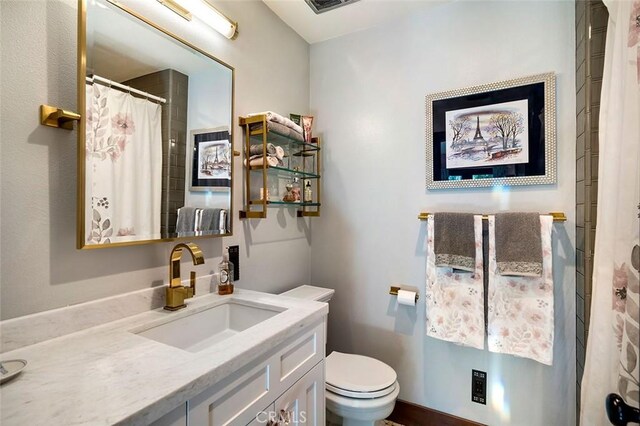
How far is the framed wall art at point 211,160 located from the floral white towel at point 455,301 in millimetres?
1158

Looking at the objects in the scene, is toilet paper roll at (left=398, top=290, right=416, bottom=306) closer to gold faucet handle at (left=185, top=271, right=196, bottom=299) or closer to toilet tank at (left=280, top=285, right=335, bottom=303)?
toilet tank at (left=280, top=285, right=335, bottom=303)

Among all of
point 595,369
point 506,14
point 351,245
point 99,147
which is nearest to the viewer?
point 595,369

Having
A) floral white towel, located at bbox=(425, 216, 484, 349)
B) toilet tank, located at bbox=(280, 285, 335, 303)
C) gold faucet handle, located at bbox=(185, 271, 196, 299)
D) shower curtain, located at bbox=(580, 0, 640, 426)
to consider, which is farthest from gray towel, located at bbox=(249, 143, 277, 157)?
shower curtain, located at bbox=(580, 0, 640, 426)

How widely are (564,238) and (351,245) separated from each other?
45.4 inches

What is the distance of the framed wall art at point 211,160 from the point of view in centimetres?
124

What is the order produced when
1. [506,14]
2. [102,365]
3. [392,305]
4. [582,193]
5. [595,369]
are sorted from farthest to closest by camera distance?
[392,305] < [506,14] < [582,193] < [595,369] < [102,365]

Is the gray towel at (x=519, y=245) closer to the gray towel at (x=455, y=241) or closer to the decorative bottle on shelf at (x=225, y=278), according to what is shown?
the gray towel at (x=455, y=241)

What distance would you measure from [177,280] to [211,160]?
557 mm

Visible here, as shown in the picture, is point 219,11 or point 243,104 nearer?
point 219,11

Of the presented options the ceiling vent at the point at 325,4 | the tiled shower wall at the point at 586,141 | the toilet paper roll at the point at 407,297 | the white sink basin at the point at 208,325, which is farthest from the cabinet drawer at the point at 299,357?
the ceiling vent at the point at 325,4

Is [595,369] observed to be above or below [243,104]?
below

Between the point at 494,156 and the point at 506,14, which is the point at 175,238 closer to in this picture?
the point at 494,156

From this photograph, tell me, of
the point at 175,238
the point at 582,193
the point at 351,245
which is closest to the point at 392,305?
the point at 351,245

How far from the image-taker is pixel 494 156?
1.53 metres
